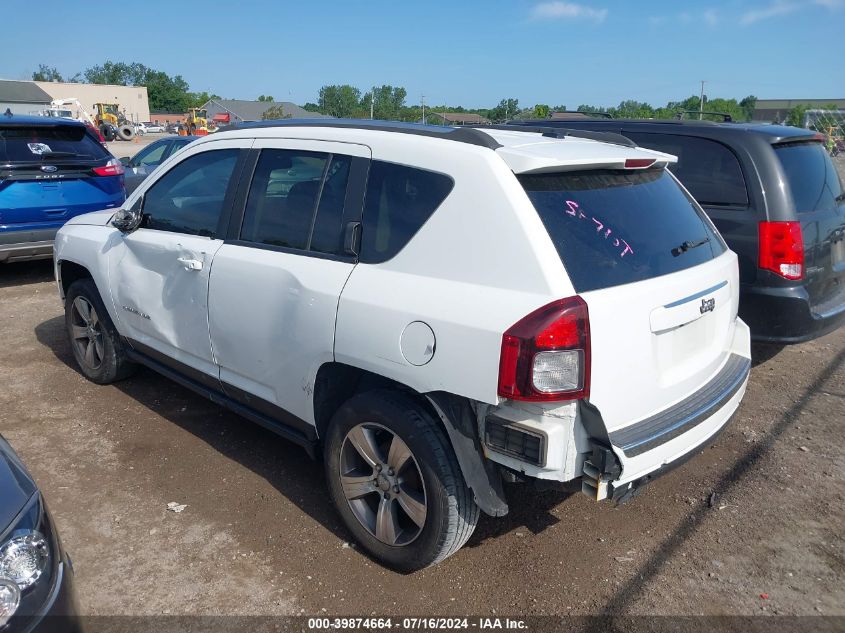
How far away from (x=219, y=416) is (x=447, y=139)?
2.79 m

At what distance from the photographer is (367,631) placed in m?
2.74

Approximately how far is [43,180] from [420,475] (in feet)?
21.7

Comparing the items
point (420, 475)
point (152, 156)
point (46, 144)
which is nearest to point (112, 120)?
point (152, 156)

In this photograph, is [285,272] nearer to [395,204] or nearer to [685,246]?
[395,204]

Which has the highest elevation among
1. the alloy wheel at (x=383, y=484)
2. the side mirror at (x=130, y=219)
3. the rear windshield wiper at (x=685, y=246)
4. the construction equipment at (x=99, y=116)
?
the construction equipment at (x=99, y=116)

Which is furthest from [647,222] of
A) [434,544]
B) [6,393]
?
[6,393]

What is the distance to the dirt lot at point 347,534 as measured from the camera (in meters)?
2.92

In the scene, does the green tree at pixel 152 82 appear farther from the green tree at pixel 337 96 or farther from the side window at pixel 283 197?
the side window at pixel 283 197

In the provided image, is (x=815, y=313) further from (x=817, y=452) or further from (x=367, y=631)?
(x=367, y=631)

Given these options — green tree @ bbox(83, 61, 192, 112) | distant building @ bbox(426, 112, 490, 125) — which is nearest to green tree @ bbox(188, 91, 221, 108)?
green tree @ bbox(83, 61, 192, 112)

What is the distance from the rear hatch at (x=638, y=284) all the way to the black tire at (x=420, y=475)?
0.67 meters

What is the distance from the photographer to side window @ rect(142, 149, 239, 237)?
12.5 feet

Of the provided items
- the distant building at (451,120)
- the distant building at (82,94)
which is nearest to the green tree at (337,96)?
the distant building at (82,94)

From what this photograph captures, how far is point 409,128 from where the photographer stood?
310 centimetres
